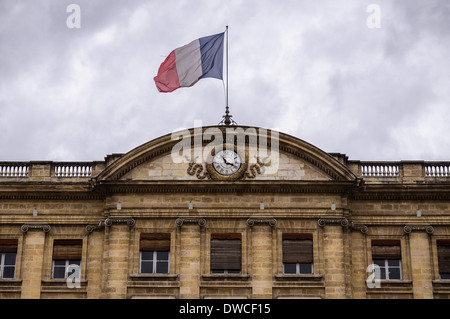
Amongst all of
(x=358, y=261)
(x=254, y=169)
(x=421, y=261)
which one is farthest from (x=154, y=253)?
(x=421, y=261)

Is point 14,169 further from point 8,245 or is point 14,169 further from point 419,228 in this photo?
point 419,228

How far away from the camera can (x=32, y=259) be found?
1460 inches

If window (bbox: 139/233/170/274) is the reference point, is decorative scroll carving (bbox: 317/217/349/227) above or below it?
→ above

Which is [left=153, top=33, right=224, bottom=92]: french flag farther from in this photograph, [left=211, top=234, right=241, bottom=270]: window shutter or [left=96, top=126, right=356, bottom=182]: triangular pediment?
[left=211, top=234, right=241, bottom=270]: window shutter

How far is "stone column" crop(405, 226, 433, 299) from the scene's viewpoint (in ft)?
120

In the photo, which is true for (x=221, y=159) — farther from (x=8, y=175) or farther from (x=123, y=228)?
(x=8, y=175)

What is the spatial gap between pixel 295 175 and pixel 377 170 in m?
3.57

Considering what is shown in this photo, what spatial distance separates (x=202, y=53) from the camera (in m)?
38.8

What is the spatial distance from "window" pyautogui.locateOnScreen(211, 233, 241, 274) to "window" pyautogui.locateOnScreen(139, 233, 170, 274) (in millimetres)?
1793

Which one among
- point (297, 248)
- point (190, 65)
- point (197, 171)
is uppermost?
point (190, 65)

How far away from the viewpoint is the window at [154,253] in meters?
36.8

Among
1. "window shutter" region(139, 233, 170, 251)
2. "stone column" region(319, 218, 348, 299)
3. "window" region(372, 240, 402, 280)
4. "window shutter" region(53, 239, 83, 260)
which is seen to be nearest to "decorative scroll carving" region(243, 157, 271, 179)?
"stone column" region(319, 218, 348, 299)

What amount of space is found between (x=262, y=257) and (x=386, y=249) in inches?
199

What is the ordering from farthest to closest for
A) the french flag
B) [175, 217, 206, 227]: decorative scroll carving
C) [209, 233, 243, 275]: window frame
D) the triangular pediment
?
the french flag < the triangular pediment < [175, 217, 206, 227]: decorative scroll carving < [209, 233, 243, 275]: window frame
